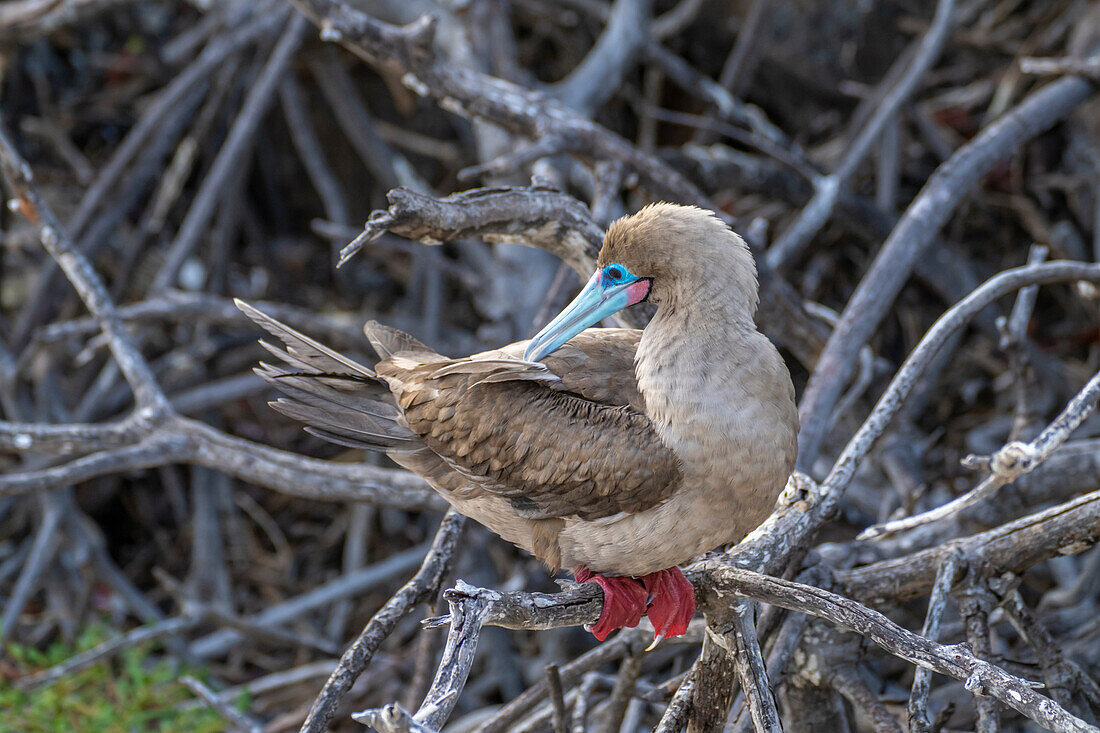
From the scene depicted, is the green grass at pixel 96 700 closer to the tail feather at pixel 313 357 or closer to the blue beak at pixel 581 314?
the tail feather at pixel 313 357

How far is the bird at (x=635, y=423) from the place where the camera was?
2.16m

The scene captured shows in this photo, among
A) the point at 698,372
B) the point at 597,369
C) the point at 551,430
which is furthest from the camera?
the point at 597,369

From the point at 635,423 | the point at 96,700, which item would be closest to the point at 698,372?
the point at 635,423

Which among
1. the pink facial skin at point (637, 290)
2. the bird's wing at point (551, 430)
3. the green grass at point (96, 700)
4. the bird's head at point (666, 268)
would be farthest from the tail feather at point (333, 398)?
the green grass at point (96, 700)

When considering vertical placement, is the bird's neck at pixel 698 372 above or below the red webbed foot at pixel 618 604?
above

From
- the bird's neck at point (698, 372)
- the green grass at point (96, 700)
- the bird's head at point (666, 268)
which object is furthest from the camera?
the green grass at point (96, 700)

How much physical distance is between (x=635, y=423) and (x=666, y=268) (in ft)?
1.28

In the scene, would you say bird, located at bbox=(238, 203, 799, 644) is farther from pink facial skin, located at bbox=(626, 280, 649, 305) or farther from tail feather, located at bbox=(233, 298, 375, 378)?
tail feather, located at bbox=(233, 298, 375, 378)

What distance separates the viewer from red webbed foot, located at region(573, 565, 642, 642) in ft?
7.63

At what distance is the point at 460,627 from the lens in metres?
1.68

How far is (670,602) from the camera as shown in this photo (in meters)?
2.36

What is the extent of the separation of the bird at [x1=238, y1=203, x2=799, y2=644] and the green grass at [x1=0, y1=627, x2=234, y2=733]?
1919 millimetres

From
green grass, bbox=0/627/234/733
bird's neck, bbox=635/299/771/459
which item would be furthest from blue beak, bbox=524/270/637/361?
green grass, bbox=0/627/234/733

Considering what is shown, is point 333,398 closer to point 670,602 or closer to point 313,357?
point 313,357
